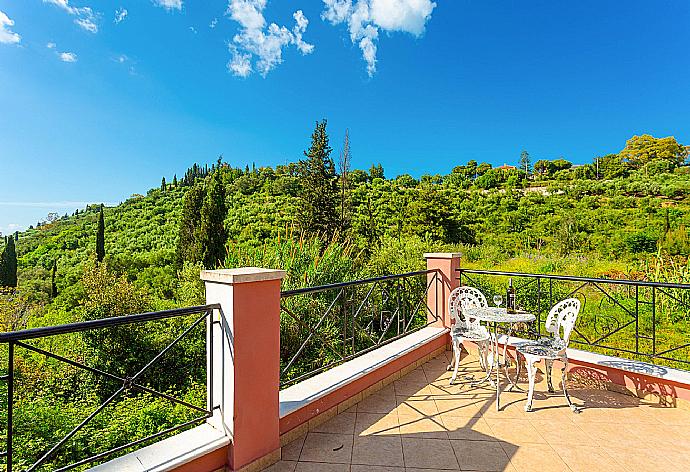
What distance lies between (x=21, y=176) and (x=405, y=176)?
18.8 metres

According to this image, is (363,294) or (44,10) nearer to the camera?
(363,294)

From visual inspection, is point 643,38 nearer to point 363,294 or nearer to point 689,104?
point 689,104

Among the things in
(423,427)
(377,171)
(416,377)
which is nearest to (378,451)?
(423,427)

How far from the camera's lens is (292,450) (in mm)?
2340

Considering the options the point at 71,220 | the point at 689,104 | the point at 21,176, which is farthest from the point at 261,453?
A: the point at 71,220

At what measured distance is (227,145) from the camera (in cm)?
2261

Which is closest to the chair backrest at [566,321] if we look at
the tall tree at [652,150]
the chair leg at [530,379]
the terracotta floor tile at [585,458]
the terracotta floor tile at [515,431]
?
the chair leg at [530,379]

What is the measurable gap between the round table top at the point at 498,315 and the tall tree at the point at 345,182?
34.8ft

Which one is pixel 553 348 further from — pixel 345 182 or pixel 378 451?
pixel 345 182

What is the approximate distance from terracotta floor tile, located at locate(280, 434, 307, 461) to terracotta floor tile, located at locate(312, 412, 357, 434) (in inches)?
7.0

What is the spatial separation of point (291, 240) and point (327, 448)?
11.9ft

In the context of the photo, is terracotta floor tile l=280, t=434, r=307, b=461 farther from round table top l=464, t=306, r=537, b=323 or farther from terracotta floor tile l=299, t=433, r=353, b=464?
round table top l=464, t=306, r=537, b=323

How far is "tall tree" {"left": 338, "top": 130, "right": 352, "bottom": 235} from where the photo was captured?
1427 cm

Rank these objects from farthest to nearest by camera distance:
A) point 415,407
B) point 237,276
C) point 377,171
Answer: point 377,171 → point 415,407 → point 237,276
